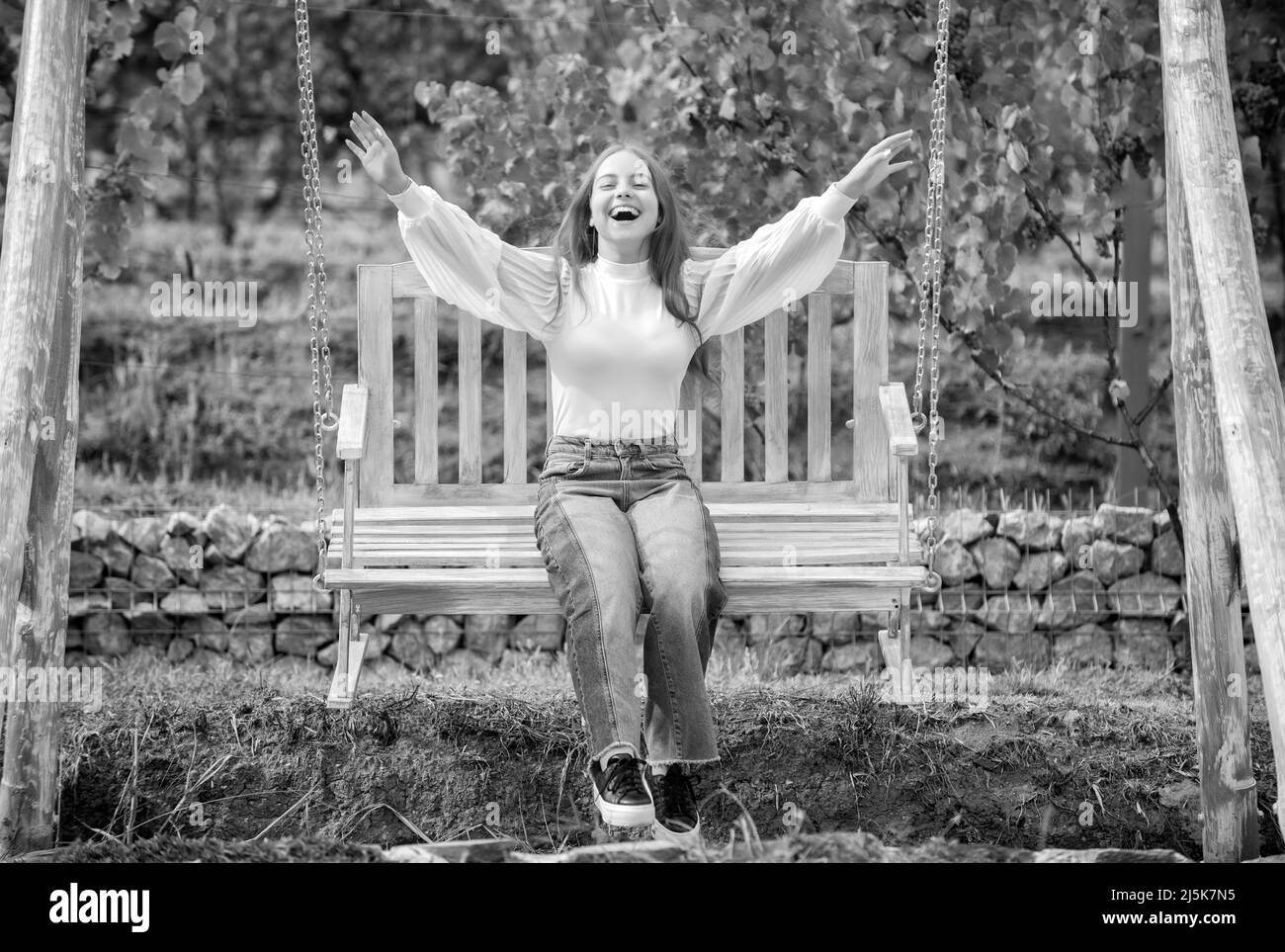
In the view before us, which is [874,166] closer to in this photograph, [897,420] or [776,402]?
[897,420]

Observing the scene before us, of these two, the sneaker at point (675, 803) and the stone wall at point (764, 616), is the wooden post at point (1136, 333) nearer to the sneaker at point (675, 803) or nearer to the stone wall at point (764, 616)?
the stone wall at point (764, 616)

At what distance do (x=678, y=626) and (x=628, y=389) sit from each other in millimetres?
628

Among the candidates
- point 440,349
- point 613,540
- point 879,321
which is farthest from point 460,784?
point 440,349

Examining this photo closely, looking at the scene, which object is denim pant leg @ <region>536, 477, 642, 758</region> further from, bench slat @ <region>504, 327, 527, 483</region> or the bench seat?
bench slat @ <region>504, 327, 527, 483</region>

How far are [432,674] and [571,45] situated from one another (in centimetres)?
230

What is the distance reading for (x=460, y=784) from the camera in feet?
13.4

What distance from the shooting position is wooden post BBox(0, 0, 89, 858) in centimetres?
343

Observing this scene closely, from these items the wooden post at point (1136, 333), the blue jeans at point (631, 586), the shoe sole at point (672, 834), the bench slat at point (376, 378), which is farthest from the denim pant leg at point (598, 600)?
the wooden post at point (1136, 333)

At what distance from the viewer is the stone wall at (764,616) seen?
5.68 m

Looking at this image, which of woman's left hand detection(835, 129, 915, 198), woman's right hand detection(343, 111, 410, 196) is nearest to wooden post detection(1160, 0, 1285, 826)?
woman's left hand detection(835, 129, 915, 198)

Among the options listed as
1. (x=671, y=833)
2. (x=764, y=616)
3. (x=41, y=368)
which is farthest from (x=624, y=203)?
(x=764, y=616)

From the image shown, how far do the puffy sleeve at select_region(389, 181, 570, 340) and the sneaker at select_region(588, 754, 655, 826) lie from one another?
3.63ft

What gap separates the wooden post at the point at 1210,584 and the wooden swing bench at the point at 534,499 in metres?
0.64

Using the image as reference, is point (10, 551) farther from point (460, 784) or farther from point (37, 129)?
point (460, 784)
